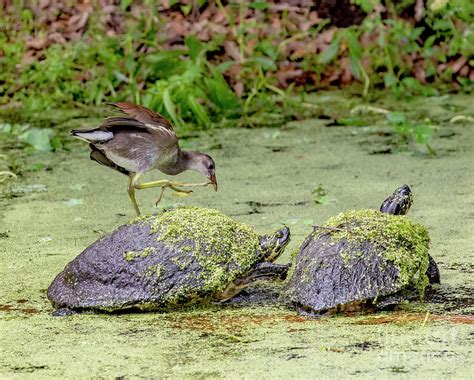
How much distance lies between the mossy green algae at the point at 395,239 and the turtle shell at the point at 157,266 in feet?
1.04

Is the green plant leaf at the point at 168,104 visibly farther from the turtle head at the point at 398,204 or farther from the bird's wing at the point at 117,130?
the turtle head at the point at 398,204

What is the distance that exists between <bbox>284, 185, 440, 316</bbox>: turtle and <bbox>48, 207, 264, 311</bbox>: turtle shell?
21 cm

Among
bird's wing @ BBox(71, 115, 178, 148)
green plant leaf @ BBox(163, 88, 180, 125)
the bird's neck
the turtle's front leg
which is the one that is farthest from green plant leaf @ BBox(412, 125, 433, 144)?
the turtle's front leg

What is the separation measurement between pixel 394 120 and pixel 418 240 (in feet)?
8.73

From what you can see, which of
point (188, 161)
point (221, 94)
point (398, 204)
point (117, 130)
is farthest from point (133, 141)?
point (221, 94)

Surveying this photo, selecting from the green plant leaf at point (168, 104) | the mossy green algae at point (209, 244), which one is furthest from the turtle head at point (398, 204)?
the green plant leaf at point (168, 104)

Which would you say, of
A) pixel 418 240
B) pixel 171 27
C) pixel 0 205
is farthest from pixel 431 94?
pixel 418 240

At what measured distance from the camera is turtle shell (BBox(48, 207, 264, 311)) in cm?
359

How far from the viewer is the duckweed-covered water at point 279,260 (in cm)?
316

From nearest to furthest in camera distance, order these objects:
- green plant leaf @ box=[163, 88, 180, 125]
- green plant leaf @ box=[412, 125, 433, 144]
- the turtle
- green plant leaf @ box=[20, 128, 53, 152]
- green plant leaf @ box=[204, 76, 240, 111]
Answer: the turtle < green plant leaf @ box=[412, 125, 433, 144] < green plant leaf @ box=[20, 128, 53, 152] < green plant leaf @ box=[163, 88, 180, 125] < green plant leaf @ box=[204, 76, 240, 111]

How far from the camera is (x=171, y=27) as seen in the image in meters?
7.65

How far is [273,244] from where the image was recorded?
379 centimetres

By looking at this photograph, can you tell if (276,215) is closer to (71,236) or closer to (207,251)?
(71,236)

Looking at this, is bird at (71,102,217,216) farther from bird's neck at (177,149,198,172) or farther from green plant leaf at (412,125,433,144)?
green plant leaf at (412,125,433,144)
